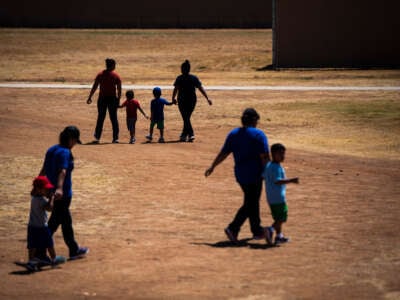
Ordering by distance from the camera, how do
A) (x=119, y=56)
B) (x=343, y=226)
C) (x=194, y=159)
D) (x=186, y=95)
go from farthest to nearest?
(x=119, y=56) → (x=186, y=95) → (x=194, y=159) → (x=343, y=226)

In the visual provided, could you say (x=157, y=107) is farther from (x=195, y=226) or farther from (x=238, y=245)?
(x=238, y=245)

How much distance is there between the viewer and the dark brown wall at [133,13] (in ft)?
199

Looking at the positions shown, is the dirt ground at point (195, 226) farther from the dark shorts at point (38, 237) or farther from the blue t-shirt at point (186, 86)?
the blue t-shirt at point (186, 86)

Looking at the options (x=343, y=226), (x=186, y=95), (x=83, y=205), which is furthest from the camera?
(x=186, y=95)

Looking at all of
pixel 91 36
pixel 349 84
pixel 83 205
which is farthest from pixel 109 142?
pixel 91 36

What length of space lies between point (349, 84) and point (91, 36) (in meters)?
26.6

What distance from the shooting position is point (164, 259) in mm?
10172

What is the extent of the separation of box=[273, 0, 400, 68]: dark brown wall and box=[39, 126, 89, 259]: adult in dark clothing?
98.0 ft

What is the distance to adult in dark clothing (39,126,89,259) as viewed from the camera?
9.71 metres

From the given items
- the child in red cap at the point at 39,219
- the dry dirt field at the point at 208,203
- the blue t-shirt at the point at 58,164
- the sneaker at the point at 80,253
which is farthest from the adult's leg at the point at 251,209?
the child in red cap at the point at 39,219

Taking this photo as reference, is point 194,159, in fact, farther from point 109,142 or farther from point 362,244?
point 362,244

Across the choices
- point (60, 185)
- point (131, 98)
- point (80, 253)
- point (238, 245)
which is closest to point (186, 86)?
point (131, 98)

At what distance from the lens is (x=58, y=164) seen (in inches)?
384

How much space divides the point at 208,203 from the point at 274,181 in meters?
3.21
